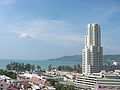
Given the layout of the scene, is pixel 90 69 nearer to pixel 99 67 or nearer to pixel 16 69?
pixel 99 67

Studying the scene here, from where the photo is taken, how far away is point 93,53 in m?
45.9

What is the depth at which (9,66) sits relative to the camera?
201ft

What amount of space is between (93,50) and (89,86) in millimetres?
11108

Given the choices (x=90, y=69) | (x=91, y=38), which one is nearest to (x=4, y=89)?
(x=90, y=69)

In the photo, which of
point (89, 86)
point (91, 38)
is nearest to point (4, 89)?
point (89, 86)

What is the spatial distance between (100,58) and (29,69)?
2358cm

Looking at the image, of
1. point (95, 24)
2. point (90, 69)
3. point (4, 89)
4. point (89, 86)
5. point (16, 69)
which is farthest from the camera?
point (16, 69)

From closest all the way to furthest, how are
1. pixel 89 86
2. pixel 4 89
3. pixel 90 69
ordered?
1. pixel 4 89
2. pixel 89 86
3. pixel 90 69

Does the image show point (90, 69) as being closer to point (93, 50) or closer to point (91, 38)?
point (93, 50)

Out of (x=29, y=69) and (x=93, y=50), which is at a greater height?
(x=93, y=50)

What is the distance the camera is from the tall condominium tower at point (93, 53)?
45875mm

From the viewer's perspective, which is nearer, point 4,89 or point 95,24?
point 4,89

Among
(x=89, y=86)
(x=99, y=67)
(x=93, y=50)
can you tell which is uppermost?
(x=93, y=50)

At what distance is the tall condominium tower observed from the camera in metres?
45.9
